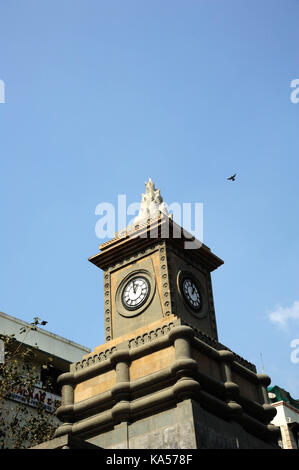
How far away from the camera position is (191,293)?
3647cm

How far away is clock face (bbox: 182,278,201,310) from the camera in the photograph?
3600 centimetres

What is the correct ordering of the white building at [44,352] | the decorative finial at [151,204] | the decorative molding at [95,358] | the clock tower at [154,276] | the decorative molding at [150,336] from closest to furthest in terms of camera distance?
the decorative molding at [150,336] < the decorative molding at [95,358] < the clock tower at [154,276] < the decorative finial at [151,204] < the white building at [44,352]

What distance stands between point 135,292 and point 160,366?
5.19 m

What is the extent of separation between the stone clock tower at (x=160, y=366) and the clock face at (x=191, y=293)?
0.06 metres

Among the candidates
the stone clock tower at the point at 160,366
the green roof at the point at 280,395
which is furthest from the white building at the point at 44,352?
the green roof at the point at 280,395

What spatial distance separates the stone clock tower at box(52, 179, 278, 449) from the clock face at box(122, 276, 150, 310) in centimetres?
5

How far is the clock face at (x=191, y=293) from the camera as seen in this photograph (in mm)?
36000

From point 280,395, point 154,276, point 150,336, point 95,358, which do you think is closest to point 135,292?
point 154,276

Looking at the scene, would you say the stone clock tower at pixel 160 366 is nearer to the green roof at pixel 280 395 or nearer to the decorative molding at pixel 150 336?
the decorative molding at pixel 150 336

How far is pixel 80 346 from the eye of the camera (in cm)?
5247

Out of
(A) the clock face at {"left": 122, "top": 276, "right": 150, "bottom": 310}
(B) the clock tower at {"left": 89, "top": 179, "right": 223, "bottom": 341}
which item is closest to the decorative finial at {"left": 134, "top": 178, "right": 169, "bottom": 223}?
(B) the clock tower at {"left": 89, "top": 179, "right": 223, "bottom": 341}

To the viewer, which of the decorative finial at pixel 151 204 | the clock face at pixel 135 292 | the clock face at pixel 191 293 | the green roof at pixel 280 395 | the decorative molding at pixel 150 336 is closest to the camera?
the decorative molding at pixel 150 336

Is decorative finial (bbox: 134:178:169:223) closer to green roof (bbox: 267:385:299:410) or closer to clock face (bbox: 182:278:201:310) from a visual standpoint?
clock face (bbox: 182:278:201:310)

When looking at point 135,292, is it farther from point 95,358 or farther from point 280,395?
point 280,395
